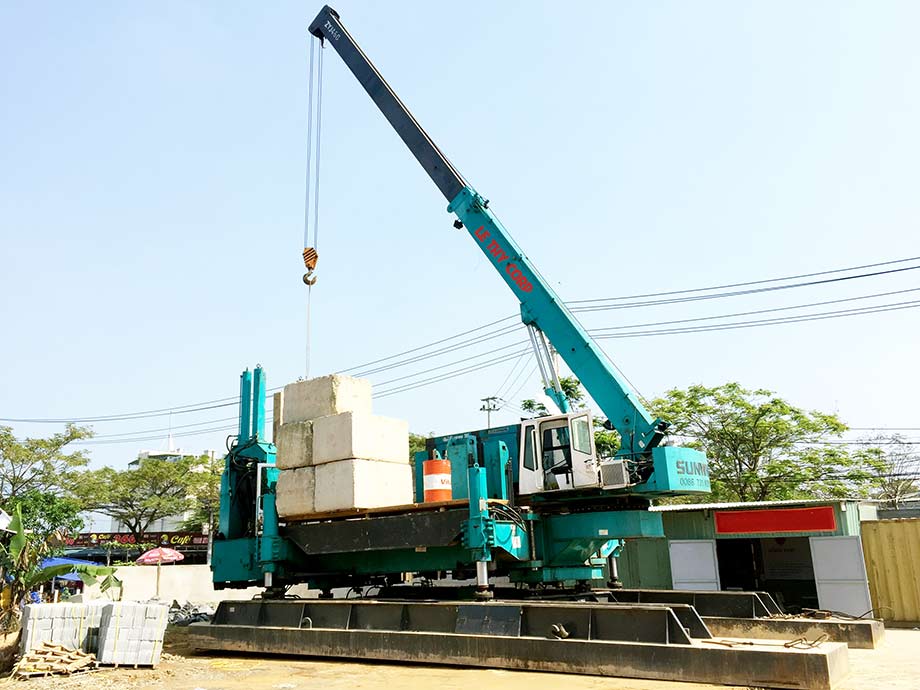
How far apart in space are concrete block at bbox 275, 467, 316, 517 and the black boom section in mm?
6319

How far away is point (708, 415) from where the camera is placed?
91.2ft

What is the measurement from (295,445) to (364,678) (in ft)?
14.9

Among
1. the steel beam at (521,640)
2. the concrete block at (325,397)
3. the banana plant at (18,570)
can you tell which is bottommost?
the steel beam at (521,640)

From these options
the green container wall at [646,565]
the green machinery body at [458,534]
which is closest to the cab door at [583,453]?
the green machinery body at [458,534]

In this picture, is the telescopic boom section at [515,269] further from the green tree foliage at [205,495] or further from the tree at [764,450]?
the green tree foliage at [205,495]

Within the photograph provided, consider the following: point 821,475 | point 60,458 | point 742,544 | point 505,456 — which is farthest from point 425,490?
point 60,458

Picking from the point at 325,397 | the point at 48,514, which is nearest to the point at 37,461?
the point at 48,514

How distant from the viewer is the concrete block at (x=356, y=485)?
Result: 11.8m

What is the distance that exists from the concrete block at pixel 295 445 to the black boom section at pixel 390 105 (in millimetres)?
5637

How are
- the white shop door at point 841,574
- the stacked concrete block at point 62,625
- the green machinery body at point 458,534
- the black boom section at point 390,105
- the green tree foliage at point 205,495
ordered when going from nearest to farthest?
the stacked concrete block at point 62,625, the green machinery body at point 458,534, the black boom section at point 390,105, the white shop door at point 841,574, the green tree foliage at point 205,495

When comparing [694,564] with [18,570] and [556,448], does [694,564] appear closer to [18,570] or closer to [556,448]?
[556,448]

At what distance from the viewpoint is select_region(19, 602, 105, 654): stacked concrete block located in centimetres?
1006

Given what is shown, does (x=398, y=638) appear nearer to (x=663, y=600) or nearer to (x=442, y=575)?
(x=442, y=575)

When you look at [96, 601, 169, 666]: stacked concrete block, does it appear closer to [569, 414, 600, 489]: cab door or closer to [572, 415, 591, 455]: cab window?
[569, 414, 600, 489]: cab door
